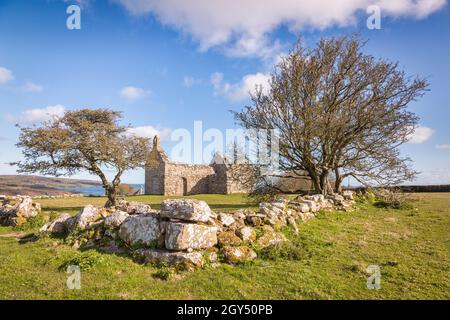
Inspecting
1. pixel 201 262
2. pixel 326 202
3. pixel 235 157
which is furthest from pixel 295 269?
pixel 235 157

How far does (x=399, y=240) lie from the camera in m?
10.9

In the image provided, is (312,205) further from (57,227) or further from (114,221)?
(57,227)

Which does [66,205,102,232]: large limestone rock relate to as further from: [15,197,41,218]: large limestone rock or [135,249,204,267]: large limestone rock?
[15,197,41,218]: large limestone rock

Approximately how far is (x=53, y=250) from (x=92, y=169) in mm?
14547

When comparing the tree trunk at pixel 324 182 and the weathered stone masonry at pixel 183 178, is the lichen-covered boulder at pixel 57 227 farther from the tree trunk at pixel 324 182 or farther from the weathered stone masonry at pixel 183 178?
the weathered stone masonry at pixel 183 178

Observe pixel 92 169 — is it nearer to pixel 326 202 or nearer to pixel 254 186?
pixel 254 186

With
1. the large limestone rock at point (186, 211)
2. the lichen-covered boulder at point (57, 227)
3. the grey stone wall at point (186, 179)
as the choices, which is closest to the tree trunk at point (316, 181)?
the large limestone rock at point (186, 211)

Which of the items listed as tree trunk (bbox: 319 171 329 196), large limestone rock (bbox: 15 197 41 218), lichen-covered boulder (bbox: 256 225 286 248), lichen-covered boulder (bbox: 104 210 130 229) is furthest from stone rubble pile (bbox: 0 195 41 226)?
tree trunk (bbox: 319 171 329 196)

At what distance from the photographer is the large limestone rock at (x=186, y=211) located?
889cm

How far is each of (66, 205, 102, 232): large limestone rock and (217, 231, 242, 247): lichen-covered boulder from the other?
16.1 feet

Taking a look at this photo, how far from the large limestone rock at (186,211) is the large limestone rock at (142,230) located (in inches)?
17.9

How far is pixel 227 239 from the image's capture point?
908 cm

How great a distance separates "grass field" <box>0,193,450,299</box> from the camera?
6473mm

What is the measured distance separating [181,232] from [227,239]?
4.93ft
